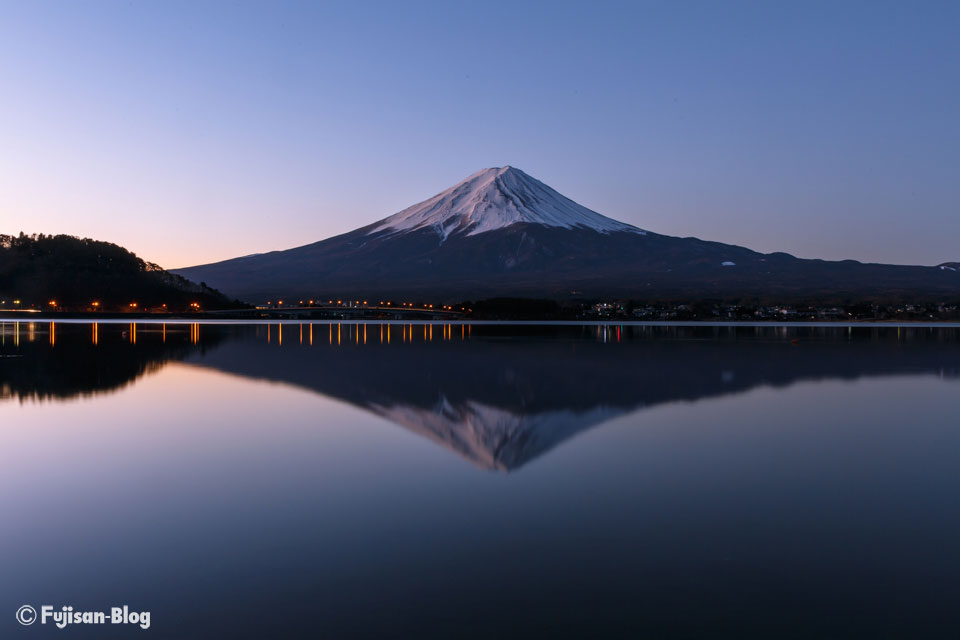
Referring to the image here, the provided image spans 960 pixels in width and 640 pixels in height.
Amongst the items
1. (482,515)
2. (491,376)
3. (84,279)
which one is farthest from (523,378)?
(84,279)

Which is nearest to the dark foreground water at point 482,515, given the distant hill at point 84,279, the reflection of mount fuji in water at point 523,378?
the reflection of mount fuji in water at point 523,378

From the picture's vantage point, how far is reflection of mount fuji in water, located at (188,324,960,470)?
1359cm

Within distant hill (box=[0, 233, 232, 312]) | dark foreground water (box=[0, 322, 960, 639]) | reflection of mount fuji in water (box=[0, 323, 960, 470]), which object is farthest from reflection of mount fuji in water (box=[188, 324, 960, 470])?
distant hill (box=[0, 233, 232, 312])

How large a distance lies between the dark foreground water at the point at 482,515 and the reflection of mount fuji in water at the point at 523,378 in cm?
19

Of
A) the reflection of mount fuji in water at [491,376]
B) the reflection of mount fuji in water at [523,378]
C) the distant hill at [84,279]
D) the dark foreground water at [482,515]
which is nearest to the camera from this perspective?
the dark foreground water at [482,515]

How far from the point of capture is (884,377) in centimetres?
2438

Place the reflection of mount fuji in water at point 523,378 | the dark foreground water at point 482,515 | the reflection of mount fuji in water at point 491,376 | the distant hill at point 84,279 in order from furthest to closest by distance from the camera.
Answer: the distant hill at point 84,279
the reflection of mount fuji in water at point 491,376
the reflection of mount fuji in water at point 523,378
the dark foreground water at point 482,515

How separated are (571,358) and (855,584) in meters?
26.0

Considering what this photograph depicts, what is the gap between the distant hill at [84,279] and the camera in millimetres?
151375

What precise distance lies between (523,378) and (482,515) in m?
15.0

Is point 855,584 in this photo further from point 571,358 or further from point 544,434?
point 571,358

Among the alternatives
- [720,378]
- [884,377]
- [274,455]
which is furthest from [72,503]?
[884,377]

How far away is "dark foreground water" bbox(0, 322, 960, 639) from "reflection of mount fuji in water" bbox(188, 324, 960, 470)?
19cm

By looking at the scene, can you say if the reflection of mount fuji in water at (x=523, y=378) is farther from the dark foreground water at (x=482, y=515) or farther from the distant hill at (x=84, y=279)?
the distant hill at (x=84, y=279)
